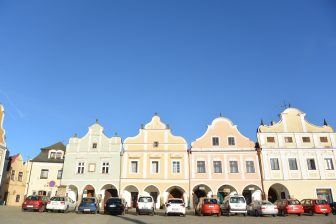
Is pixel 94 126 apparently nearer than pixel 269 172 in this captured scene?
No

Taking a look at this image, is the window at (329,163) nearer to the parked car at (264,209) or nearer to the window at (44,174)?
the parked car at (264,209)

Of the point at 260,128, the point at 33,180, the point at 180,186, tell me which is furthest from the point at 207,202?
the point at 33,180

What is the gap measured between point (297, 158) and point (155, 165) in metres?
18.9

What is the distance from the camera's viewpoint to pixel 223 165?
130ft

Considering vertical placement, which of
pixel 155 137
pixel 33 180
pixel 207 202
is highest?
pixel 155 137

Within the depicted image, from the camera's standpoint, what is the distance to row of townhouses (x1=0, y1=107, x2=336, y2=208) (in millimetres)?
38469

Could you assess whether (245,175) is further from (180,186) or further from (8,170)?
(8,170)

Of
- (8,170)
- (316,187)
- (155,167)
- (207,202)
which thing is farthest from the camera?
(8,170)

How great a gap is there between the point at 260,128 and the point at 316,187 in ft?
33.1

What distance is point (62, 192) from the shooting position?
128 ft

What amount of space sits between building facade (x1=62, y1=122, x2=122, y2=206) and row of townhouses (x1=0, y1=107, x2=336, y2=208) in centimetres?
13

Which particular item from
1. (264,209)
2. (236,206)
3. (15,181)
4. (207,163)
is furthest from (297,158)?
(15,181)

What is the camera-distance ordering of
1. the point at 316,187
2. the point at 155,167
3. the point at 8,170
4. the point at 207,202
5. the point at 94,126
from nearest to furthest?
the point at 207,202 < the point at 316,187 < the point at 155,167 < the point at 94,126 < the point at 8,170

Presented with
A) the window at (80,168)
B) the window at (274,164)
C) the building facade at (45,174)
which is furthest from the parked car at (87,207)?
the window at (274,164)
